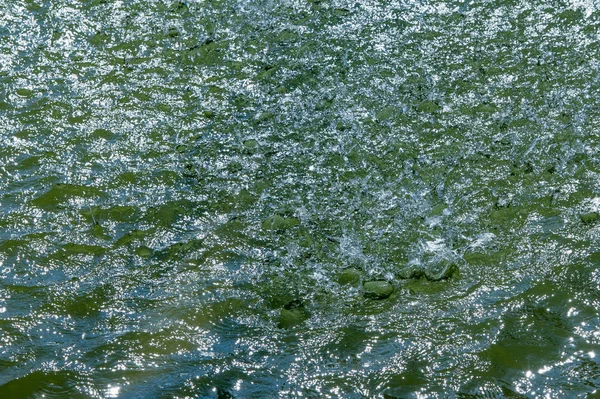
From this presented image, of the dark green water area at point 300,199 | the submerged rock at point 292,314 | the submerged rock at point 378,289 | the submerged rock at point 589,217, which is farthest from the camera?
the submerged rock at point 589,217

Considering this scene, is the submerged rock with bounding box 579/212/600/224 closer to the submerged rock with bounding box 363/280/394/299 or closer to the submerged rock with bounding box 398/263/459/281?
the submerged rock with bounding box 398/263/459/281

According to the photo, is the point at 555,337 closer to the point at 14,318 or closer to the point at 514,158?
the point at 514,158

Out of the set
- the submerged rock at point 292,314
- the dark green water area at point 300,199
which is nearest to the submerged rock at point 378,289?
the dark green water area at point 300,199

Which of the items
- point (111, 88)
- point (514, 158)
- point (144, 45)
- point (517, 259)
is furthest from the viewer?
point (144, 45)

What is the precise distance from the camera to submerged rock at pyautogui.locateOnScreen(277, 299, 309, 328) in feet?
14.9

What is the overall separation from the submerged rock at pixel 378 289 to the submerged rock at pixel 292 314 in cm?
44

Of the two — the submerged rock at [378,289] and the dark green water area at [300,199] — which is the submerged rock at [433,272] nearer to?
the dark green water area at [300,199]

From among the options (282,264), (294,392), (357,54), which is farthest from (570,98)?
(294,392)

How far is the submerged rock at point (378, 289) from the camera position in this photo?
186 inches

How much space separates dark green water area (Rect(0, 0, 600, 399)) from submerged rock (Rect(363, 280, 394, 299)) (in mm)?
15

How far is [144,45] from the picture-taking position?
300 inches

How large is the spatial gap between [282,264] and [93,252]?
1.38 m

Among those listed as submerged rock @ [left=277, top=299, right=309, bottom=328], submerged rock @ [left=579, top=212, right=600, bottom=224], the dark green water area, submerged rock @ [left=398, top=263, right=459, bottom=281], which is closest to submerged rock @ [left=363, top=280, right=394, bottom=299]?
the dark green water area

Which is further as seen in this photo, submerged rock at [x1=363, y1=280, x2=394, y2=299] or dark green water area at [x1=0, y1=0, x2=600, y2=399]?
submerged rock at [x1=363, y1=280, x2=394, y2=299]
